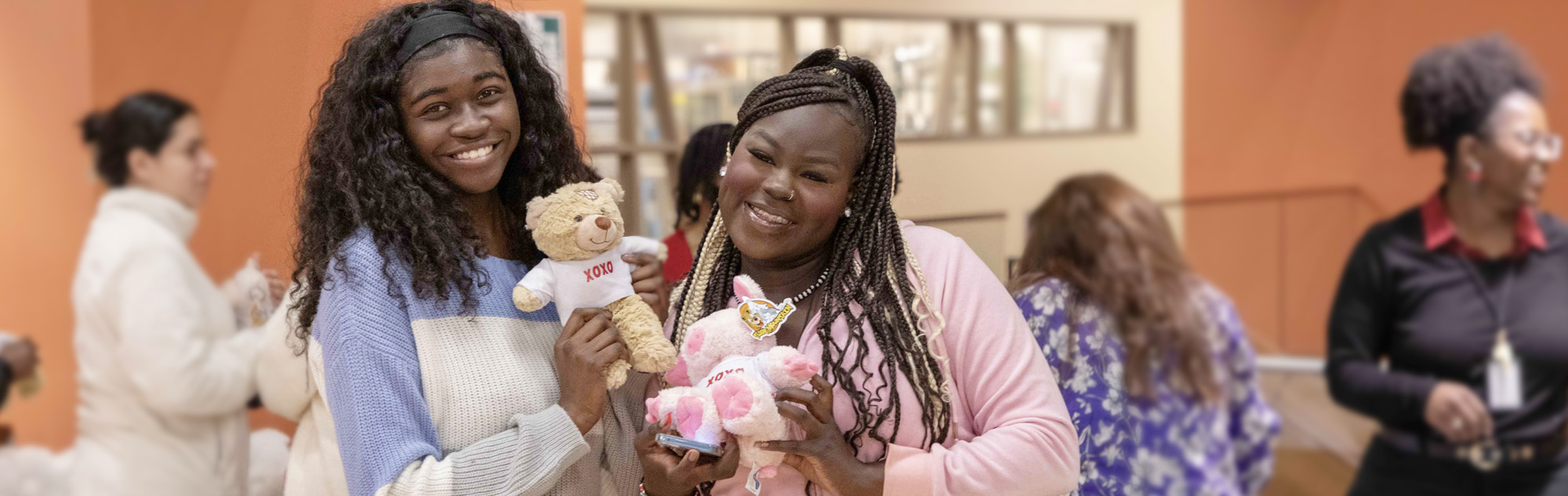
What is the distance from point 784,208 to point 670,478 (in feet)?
1.33

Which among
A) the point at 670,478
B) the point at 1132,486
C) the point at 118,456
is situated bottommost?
the point at 1132,486

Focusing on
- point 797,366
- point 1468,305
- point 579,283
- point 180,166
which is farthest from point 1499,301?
point 180,166

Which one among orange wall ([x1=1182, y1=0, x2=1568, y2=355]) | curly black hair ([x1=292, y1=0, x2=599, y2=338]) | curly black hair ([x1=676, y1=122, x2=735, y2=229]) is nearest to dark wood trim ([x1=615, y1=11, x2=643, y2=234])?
curly black hair ([x1=676, y1=122, x2=735, y2=229])

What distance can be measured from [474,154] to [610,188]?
24cm

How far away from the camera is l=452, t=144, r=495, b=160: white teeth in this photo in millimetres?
1603

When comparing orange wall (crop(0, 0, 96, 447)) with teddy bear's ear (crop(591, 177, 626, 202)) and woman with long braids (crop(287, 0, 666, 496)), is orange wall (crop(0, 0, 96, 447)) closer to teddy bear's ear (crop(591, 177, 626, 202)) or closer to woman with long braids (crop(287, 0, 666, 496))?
woman with long braids (crop(287, 0, 666, 496))

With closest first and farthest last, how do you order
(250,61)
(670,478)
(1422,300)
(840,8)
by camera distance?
1. (670,478)
2. (250,61)
3. (1422,300)
4. (840,8)

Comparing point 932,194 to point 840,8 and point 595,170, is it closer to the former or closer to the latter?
point 595,170

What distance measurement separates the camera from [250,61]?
87.3 inches

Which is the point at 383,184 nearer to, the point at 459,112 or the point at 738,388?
the point at 459,112

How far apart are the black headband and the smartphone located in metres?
0.65

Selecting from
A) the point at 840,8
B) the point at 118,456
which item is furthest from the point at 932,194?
the point at 840,8

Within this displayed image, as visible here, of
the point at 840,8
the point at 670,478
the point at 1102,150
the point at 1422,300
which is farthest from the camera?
the point at 840,8

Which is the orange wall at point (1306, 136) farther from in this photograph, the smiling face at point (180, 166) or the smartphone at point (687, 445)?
the smiling face at point (180, 166)
